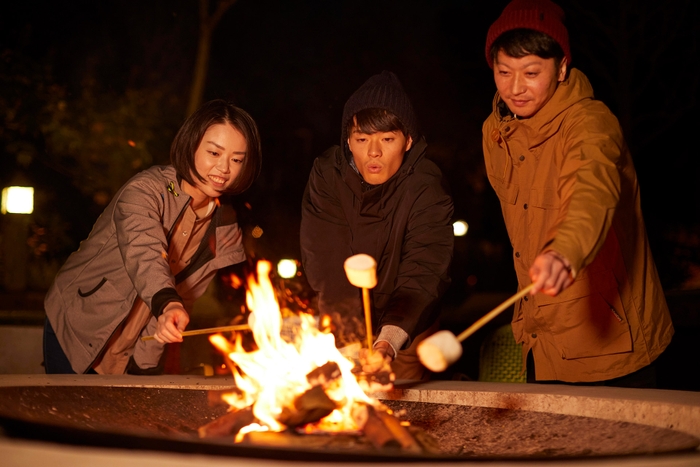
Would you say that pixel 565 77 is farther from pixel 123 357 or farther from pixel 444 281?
pixel 123 357

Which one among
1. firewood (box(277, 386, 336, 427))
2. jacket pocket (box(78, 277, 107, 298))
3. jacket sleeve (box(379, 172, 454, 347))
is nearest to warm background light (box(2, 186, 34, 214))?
jacket pocket (box(78, 277, 107, 298))

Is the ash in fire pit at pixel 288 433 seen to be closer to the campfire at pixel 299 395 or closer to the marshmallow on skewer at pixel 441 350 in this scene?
the campfire at pixel 299 395

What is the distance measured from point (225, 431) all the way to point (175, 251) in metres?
1.25

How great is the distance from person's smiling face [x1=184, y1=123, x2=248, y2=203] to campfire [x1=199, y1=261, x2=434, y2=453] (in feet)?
1.42

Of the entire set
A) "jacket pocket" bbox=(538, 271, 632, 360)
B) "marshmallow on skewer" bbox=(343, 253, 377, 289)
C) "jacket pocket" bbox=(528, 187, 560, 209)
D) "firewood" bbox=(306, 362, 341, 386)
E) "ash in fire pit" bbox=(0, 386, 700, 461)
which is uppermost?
"jacket pocket" bbox=(528, 187, 560, 209)

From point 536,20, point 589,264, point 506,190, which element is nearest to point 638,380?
point 589,264

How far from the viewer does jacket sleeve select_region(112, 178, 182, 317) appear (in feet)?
9.47

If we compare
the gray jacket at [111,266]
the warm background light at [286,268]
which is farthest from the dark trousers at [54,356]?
the warm background light at [286,268]

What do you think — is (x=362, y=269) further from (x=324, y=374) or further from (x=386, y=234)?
(x=386, y=234)

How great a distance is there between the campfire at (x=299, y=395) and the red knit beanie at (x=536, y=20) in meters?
1.41

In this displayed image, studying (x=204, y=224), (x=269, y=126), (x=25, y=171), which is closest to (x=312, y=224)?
(x=204, y=224)

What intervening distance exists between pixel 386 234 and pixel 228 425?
1.39m

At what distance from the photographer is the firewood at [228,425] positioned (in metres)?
2.27

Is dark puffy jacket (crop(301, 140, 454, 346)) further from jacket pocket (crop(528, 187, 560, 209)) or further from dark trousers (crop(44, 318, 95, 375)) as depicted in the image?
dark trousers (crop(44, 318, 95, 375))
